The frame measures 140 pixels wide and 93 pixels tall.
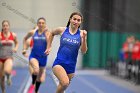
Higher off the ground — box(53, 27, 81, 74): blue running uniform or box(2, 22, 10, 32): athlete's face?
box(2, 22, 10, 32): athlete's face

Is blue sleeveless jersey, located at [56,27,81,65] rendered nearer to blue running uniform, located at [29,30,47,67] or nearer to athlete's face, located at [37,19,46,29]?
athlete's face, located at [37,19,46,29]

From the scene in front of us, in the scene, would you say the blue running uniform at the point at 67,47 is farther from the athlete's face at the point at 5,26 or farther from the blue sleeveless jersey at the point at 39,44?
the blue sleeveless jersey at the point at 39,44

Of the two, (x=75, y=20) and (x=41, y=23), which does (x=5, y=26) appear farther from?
(x=75, y=20)

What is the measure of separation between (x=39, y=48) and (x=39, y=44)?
0.12m

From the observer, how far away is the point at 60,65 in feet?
23.8

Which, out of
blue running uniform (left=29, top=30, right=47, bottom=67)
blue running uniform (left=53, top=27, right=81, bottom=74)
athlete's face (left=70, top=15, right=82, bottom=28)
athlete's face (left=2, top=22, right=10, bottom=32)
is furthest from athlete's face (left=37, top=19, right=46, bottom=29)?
athlete's face (left=70, top=15, right=82, bottom=28)

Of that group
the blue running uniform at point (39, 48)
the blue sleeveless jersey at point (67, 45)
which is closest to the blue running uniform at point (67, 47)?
the blue sleeveless jersey at point (67, 45)

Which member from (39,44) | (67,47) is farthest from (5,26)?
(67,47)

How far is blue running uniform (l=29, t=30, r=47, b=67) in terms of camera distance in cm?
962

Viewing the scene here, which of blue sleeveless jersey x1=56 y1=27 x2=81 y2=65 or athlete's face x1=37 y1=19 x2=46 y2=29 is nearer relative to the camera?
blue sleeveless jersey x1=56 y1=27 x2=81 y2=65

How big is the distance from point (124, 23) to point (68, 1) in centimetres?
1532

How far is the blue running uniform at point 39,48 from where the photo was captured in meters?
9.62

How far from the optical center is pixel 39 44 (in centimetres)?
974

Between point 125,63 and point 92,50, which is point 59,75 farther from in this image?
point 92,50
